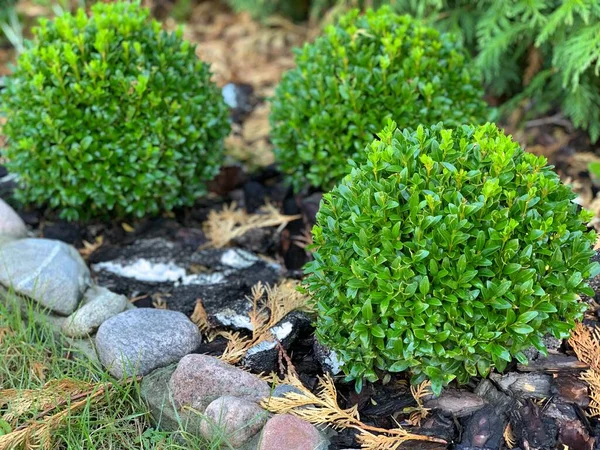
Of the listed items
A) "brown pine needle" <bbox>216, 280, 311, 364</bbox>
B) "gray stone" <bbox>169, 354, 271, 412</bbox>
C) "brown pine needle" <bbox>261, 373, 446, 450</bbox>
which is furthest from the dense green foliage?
"gray stone" <bbox>169, 354, 271, 412</bbox>

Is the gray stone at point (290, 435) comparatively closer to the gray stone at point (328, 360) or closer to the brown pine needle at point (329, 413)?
the brown pine needle at point (329, 413)

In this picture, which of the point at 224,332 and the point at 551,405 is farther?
the point at 224,332

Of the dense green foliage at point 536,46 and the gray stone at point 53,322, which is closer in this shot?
the gray stone at point 53,322

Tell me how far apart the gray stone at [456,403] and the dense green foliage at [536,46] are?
2070mm

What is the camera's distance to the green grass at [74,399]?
267 cm

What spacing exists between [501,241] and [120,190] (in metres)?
2.07

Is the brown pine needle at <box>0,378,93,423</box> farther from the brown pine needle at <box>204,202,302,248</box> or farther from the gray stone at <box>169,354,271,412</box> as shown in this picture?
the brown pine needle at <box>204,202,302,248</box>

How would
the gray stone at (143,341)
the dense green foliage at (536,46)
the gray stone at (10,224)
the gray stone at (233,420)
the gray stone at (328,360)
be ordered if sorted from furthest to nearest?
the dense green foliage at (536,46), the gray stone at (10,224), the gray stone at (143,341), the gray stone at (328,360), the gray stone at (233,420)

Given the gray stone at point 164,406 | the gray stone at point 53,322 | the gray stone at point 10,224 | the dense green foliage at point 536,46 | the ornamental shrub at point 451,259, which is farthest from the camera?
the dense green foliage at point 536,46

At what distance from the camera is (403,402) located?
2.71m

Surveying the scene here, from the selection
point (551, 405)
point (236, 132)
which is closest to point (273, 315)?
point (551, 405)

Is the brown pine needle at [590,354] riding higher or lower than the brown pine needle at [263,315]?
lower

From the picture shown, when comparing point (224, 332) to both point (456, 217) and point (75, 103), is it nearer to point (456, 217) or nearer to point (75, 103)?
point (456, 217)

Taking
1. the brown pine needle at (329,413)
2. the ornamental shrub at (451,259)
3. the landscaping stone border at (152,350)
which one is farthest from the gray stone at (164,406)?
the ornamental shrub at (451,259)
